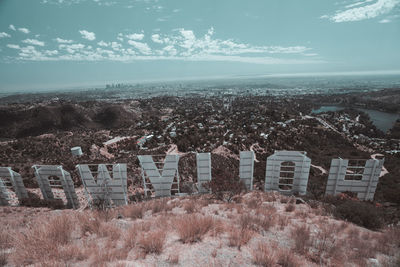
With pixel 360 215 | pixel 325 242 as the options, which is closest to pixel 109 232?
pixel 325 242

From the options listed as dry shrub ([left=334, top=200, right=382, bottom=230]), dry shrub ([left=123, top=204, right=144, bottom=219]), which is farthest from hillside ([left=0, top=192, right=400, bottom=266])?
dry shrub ([left=123, top=204, right=144, bottom=219])

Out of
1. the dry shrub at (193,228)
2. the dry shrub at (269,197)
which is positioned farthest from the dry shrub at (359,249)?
the dry shrub at (269,197)

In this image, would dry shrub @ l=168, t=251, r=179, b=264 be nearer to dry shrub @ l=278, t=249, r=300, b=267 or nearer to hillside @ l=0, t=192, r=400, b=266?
hillside @ l=0, t=192, r=400, b=266

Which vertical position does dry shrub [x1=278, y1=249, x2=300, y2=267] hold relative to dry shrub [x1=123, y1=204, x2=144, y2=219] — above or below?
above

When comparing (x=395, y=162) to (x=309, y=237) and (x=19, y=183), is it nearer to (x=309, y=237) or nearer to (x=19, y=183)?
(x=309, y=237)

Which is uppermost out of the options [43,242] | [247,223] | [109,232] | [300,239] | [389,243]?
[43,242]

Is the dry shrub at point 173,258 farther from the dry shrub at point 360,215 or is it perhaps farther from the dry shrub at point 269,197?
the dry shrub at point 360,215

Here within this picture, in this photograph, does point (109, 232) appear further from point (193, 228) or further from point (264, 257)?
point (264, 257)
